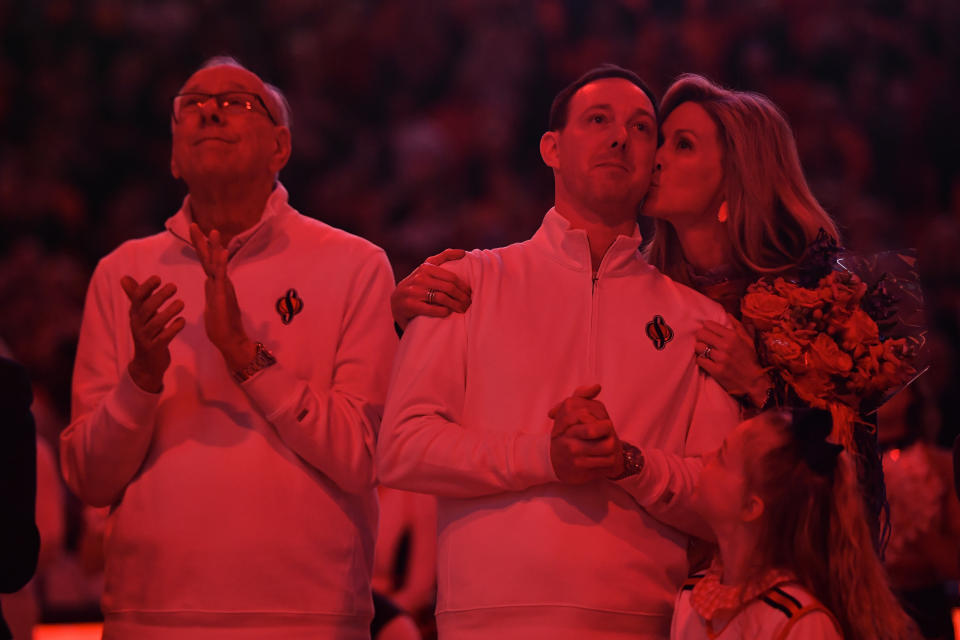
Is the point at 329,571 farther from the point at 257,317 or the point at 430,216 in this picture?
the point at 430,216

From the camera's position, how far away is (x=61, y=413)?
31.6ft

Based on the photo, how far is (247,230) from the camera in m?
4.07

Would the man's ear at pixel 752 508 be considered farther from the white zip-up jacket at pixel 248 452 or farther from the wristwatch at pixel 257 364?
the wristwatch at pixel 257 364

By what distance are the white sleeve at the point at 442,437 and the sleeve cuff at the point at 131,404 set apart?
72cm

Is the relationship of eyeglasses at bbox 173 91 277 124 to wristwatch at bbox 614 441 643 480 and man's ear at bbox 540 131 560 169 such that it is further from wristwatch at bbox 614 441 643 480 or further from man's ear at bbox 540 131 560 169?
wristwatch at bbox 614 441 643 480

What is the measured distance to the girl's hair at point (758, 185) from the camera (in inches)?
155

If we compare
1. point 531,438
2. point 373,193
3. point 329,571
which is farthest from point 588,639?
point 373,193

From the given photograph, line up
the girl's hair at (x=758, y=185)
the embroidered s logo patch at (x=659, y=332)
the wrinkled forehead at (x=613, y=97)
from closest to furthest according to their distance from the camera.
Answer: the embroidered s logo patch at (x=659, y=332) → the wrinkled forehead at (x=613, y=97) → the girl's hair at (x=758, y=185)

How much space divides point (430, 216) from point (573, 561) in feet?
25.3

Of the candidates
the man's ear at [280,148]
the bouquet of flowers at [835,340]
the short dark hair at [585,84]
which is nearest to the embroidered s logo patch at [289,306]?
the man's ear at [280,148]

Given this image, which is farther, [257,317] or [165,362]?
[257,317]

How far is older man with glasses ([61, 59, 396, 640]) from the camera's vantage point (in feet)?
12.0

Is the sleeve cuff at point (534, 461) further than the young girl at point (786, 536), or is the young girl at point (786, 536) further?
the sleeve cuff at point (534, 461)

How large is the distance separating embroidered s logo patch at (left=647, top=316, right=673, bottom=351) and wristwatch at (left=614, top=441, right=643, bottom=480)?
42cm
